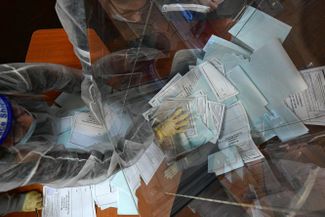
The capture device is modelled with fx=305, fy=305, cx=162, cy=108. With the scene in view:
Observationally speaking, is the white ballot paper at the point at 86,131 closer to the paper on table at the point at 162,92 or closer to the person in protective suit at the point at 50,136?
the person in protective suit at the point at 50,136

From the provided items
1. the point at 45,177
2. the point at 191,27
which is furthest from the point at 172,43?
the point at 45,177

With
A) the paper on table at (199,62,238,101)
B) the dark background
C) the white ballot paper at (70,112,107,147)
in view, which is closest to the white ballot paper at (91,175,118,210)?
the white ballot paper at (70,112,107,147)

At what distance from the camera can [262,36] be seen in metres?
0.79

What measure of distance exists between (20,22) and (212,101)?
137 centimetres

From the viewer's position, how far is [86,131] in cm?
95

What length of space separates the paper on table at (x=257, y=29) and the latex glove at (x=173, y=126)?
263mm

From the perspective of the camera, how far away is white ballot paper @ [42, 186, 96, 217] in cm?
95

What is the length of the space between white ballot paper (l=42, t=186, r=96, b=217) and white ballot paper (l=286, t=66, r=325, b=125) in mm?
655

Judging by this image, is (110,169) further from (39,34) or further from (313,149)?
(39,34)

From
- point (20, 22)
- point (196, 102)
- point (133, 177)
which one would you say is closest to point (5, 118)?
point (133, 177)

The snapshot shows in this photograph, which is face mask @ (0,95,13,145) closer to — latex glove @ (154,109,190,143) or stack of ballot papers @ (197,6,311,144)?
latex glove @ (154,109,190,143)

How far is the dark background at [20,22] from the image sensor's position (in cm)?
162

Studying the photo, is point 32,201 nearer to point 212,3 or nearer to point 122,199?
point 122,199

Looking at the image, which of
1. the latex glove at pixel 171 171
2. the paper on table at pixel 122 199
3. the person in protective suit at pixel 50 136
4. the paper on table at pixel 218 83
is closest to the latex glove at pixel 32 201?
the person in protective suit at pixel 50 136
